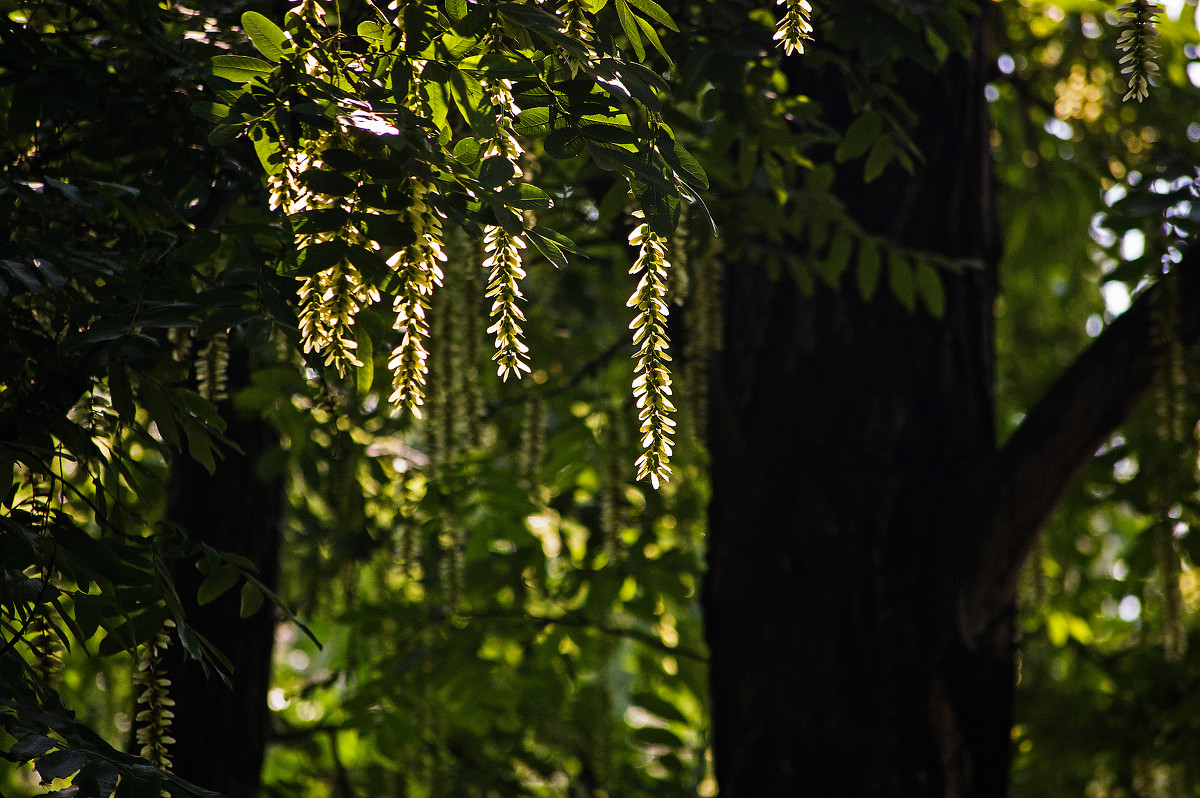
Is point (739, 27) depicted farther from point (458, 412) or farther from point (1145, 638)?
point (1145, 638)

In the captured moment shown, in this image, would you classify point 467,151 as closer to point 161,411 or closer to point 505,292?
point 505,292

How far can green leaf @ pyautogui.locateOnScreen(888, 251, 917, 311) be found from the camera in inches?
97.3

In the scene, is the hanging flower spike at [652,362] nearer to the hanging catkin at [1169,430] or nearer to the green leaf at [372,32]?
the green leaf at [372,32]

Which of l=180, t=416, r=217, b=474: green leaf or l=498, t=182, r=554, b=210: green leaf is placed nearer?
l=498, t=182, r=554, b=210: green leaf

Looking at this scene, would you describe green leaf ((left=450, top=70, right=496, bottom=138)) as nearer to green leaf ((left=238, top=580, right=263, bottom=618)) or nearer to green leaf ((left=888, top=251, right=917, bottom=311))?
green leaf ((left=238, top=580, right=263, bottom=618))

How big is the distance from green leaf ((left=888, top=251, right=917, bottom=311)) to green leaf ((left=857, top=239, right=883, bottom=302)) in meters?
0.04

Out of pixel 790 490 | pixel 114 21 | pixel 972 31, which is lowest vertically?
pixel 790 490

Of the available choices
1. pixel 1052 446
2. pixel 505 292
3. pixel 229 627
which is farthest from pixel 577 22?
pixel 229 627

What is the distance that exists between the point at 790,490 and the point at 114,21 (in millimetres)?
1994

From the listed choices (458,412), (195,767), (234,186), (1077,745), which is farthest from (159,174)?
(1077,745)

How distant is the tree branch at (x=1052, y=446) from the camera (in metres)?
2.38

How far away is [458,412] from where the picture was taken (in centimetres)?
207

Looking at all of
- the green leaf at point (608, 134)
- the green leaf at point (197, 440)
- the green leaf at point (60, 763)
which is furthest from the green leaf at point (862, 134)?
the green leaf at point (60, 763)

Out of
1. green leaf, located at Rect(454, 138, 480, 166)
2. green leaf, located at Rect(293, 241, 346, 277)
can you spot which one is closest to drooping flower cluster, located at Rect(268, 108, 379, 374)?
green leaf, located at Rect(293, 241, 346, 277)
